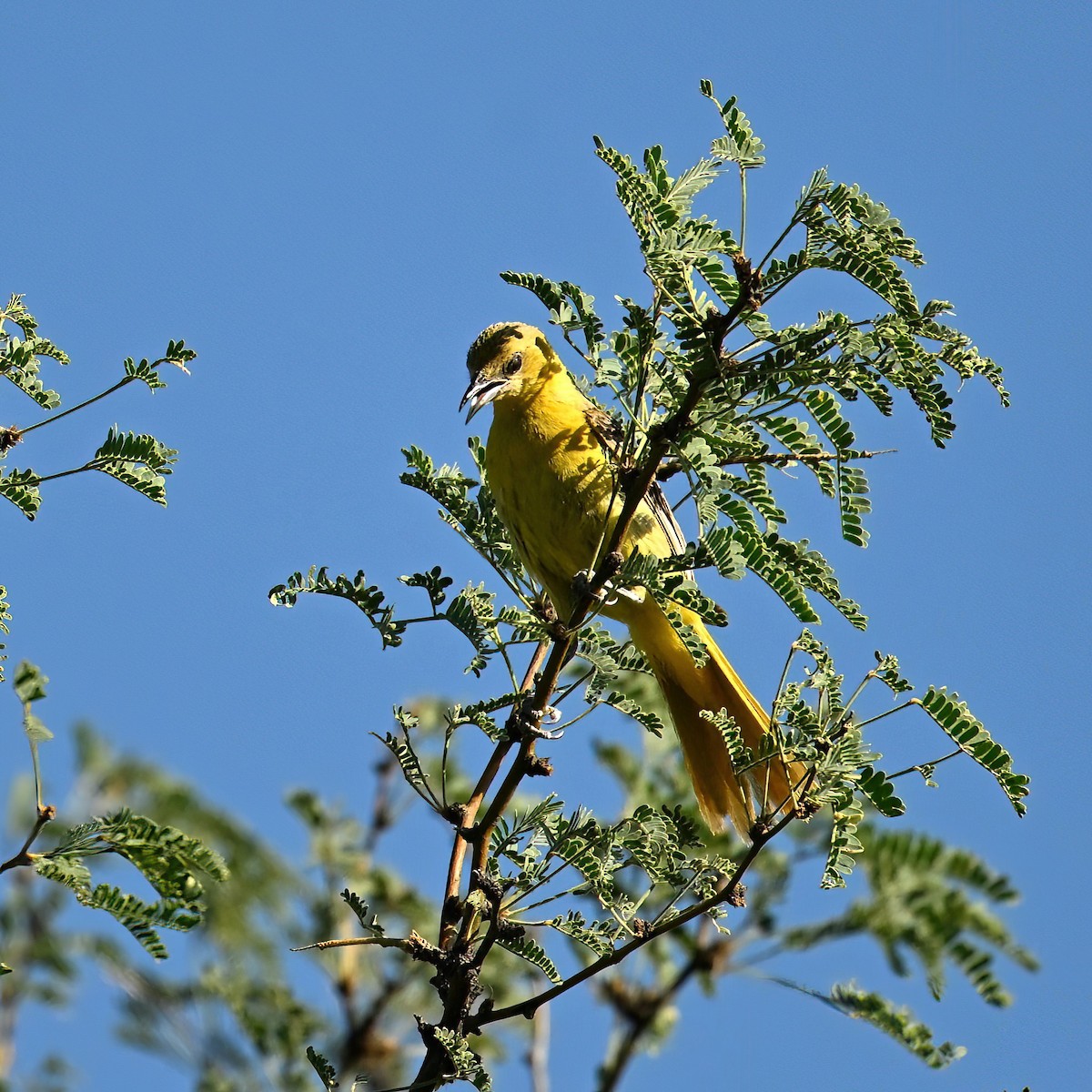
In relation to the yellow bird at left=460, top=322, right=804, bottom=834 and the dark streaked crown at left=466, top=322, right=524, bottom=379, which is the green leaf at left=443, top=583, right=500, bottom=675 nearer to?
the yellow bird at left=460, top=322, right=804, bottom=834

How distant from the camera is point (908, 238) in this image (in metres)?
2.72

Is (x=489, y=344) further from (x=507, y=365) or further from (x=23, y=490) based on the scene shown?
(x=23, y=490)

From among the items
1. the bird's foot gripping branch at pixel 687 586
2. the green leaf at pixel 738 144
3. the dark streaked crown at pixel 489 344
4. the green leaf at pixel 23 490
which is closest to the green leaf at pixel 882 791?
the bird's foot gripping branch at pixel 687 586

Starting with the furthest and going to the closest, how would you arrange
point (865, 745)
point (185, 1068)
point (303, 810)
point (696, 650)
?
point (303, 810) → point (185, 1068) → point (696, 650) → point (865, 745)

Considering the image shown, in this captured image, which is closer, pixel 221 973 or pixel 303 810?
pixel 221 973

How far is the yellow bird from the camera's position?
422 centimetres

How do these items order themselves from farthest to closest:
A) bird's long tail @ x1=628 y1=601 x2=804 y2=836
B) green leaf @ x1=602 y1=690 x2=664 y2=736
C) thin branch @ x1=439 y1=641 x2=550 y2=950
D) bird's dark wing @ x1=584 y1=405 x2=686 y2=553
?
bird's long tail @ x1=628 y1=601 x2=804 y2=836
bird's dark wing @ x1=584 y1=405 x2=686 y2=553
green leaf @ x1=602 y1=690 x2=664 y2=736
thin branch @ x1=439 y1=641 x2=550 y2=950

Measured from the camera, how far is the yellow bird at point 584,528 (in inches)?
166

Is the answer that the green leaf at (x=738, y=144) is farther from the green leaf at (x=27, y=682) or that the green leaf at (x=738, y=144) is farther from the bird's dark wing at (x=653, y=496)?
the green leaf at (x=27, y=682)

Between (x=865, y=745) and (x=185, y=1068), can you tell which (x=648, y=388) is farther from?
(x=185, y=1068)

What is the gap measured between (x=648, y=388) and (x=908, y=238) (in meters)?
0.66

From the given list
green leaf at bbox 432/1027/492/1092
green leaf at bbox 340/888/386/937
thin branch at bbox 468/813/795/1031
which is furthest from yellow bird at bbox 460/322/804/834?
green leaf at bbox 432/1027/492/1092

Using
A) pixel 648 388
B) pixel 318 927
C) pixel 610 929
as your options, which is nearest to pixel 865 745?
pixel 610 929

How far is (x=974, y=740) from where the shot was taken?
9.14 ft
